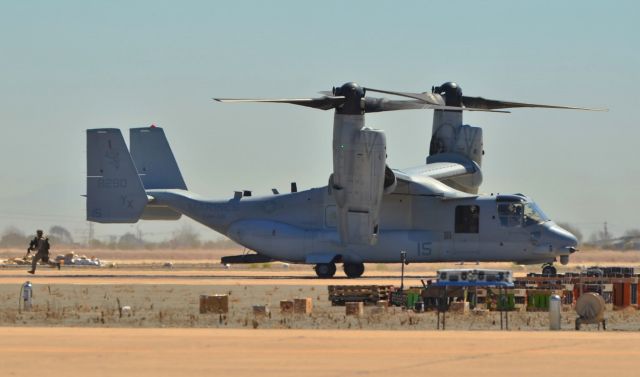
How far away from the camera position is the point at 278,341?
24.7m

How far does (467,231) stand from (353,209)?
6.73 m

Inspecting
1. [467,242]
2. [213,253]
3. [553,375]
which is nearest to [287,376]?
[553,375]

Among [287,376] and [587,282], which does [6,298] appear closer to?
[587,282]

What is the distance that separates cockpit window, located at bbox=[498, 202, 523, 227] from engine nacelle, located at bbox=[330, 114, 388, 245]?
632 centimetres

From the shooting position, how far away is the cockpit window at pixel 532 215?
173 ft

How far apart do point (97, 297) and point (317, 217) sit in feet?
56.1

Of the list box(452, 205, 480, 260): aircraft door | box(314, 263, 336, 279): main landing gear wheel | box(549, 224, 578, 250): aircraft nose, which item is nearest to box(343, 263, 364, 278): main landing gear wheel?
box(314, 263, 336, 279): main landing gear wheel

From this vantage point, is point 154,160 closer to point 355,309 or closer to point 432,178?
point 432,178

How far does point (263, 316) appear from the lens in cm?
3094

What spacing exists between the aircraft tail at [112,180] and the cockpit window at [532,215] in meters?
14.8

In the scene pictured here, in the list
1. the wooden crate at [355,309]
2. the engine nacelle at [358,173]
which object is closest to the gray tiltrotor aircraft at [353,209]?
the engine nacelle at [358,173]

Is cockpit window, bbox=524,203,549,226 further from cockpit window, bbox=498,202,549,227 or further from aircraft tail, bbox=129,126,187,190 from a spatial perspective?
aircraft tail, bbox=129,126,187,190

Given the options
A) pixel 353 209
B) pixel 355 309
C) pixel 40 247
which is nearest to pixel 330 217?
pixel 353 209

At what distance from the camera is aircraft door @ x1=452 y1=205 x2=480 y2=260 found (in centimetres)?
5303
